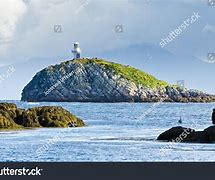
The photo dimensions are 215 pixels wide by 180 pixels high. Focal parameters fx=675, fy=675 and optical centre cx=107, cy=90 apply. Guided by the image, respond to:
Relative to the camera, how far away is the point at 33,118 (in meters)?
94.1

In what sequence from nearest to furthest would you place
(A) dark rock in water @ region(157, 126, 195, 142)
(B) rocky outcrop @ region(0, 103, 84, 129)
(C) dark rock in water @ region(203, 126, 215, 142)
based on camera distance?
(C) dark rock in water @ region(203, 126, 215, 142) < (A) dark rock in water @ region(157, 126, 195, 142) < (B) rocky outcrop @ region(0, 103, 84, 129)

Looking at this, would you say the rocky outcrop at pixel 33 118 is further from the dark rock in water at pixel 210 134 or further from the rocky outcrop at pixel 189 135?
the dark rock in water at pixel 210 134

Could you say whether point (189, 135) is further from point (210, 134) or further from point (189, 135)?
point (210, 134)

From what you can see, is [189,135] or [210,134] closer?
[210,134]

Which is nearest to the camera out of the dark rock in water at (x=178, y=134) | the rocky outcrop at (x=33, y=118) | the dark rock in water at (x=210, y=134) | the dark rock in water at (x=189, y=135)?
the dark rock in water at (x=210, y=134)

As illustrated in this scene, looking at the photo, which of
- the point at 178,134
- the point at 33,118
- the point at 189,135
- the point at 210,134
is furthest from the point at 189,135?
the point at 33,118

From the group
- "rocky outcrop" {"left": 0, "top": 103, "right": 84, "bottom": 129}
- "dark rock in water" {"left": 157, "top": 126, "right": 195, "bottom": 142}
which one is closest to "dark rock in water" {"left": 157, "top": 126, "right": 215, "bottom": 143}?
"dark rock in water" {"left": 157, "top": 126, "right": 195, "bottom": 142}

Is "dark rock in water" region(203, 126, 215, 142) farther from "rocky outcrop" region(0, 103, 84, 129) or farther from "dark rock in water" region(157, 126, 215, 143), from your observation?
"rocky outcrop" region(0, 103, 84, 129)

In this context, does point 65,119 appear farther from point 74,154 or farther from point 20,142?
point 74,154

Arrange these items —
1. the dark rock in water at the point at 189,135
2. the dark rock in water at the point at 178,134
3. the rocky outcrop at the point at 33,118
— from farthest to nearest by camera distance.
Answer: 1. the rocky outcrop at the point at 33,118
2. the dark rock in water at the point at 178,134
3. the dark rock in water at the point at 189,135

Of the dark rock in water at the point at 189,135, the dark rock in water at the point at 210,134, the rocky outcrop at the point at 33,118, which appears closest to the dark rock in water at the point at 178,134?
the dark rock in water at the point at 189,135

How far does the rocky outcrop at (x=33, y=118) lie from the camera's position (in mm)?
88988

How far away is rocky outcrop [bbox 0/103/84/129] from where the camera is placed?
3503 inches
